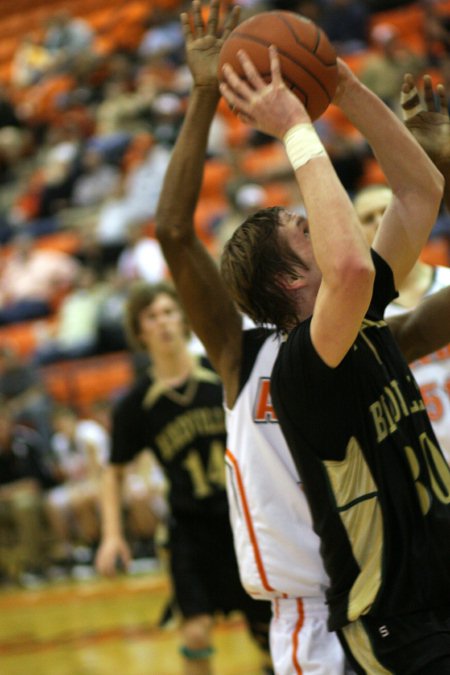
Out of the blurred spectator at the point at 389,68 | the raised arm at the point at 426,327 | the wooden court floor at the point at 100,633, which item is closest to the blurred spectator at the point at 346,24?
the blurred spectator at the point at 389,68

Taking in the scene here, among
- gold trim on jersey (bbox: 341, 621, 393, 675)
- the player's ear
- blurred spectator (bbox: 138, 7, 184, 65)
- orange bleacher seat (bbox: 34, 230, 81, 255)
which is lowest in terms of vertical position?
orange bleacher seat (bbox: 34, 230, 81, 255)

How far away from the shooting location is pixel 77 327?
12.0m

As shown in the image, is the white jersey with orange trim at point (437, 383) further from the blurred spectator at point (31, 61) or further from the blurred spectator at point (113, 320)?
the blurred spectator at point (31, 61)

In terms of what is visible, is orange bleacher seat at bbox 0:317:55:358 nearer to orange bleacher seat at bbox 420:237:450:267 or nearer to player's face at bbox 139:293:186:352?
orange bleacher seat at bbox 420:237:450:267

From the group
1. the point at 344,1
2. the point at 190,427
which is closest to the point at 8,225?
the point at 344,1

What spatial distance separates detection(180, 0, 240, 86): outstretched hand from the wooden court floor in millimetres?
3849

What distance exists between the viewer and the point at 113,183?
14711mm

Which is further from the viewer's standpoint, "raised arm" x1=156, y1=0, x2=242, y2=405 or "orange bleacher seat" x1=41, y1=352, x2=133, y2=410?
"orange bleacher seat" x1=41, y1=352, x2=133, y2=410

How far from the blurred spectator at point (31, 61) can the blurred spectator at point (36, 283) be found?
640cm

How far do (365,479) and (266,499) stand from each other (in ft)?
1.61

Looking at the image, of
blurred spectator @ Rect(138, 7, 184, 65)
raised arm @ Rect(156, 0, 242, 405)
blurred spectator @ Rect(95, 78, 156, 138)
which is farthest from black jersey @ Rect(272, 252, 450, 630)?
blurred spectator @ Rect(138, 7, 184, 65)

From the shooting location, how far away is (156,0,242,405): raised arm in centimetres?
309

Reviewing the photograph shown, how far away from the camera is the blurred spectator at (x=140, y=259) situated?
36.9ft

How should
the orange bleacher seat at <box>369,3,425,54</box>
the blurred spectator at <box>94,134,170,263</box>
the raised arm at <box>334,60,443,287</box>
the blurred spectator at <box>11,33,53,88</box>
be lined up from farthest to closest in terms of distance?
the blurred spectator at <box>11,33,53,88</box>, the blurred spectator at <box>94,134,170,263</box>, the orange bleacher seat at <box>369,3,425,54</box>, the raised arm at <box>334,60,443,287</box>
